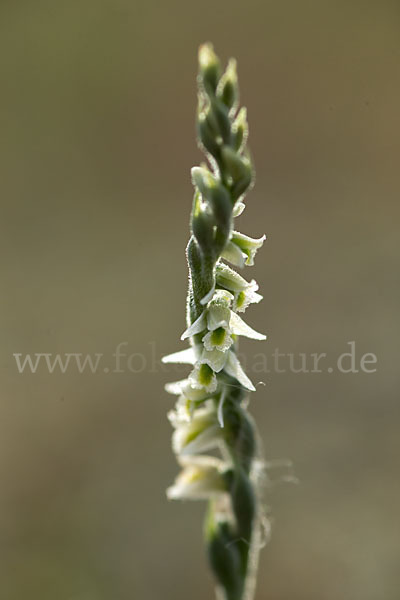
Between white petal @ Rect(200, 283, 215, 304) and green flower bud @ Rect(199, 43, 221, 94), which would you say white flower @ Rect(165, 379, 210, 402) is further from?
green flower bud @ Rect(199, 43, 221, 94)

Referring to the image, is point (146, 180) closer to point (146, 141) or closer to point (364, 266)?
point (146, 141)

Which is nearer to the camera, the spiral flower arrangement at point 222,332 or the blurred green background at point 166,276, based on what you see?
the spiral flower arrangement at point 222,332

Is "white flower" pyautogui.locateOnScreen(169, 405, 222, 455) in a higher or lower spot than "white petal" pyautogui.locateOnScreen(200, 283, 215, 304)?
lower

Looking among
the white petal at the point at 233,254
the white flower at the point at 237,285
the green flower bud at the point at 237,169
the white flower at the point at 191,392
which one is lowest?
the white flower at the point at 191,392

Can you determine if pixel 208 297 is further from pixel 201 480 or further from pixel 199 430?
pixel 201 480

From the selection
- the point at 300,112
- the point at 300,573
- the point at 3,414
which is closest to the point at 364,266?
Result: the point at 300,112

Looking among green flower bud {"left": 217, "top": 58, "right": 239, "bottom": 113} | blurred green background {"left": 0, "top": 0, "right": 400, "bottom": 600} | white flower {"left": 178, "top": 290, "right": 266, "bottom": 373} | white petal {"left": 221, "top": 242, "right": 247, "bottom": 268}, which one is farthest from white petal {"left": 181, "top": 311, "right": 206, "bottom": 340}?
blurred green background {"left": 0, "top": 0, "right": 400, "bottom": 600}

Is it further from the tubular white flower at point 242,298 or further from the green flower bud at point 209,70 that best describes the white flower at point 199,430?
the green flower bud at point 209,70

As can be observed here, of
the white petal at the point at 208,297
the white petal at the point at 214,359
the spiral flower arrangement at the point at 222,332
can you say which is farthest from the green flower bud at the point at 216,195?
the white petal at the point at 214,359
